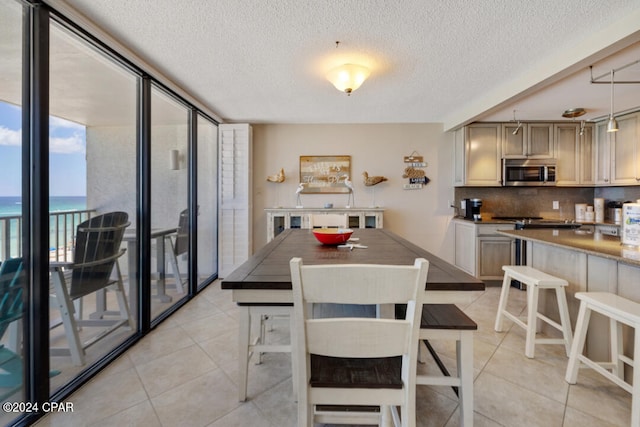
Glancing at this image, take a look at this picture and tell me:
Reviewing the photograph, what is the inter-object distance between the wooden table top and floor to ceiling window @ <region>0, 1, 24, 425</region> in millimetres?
1168

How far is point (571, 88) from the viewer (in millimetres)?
2803

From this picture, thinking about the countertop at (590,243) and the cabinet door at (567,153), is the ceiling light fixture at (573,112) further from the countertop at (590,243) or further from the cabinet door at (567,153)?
the countertop at (590,243)

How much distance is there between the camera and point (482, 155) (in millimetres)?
3977

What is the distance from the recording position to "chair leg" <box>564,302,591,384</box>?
66.8 inches

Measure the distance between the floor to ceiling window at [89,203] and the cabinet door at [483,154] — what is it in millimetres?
4105

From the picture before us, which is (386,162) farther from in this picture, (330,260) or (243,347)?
(243,347)

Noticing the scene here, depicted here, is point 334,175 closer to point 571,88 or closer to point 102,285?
point 571,88

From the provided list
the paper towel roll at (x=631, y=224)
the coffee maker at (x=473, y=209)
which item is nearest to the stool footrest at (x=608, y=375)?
the paper towel roll at (x=631, y=224)

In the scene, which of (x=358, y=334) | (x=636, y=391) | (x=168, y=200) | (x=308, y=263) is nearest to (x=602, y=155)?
(x=636, y=391)

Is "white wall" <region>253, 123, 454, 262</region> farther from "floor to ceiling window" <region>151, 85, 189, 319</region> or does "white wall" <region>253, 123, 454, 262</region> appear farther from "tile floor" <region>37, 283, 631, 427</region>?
"tile floor" <region>37, 283, 631, 427</region>

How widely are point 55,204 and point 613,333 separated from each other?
11.5ft

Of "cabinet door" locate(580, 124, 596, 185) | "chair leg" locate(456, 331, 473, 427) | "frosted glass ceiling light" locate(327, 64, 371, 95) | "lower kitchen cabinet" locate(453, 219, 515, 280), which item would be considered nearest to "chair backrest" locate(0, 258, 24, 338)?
"chair leg" locate(456, 331, 473, 427)

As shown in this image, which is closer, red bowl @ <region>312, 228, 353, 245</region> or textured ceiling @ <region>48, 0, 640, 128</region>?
textured ceiling @ <region>48, 0, 640, 128</region>

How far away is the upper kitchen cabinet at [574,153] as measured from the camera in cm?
394
